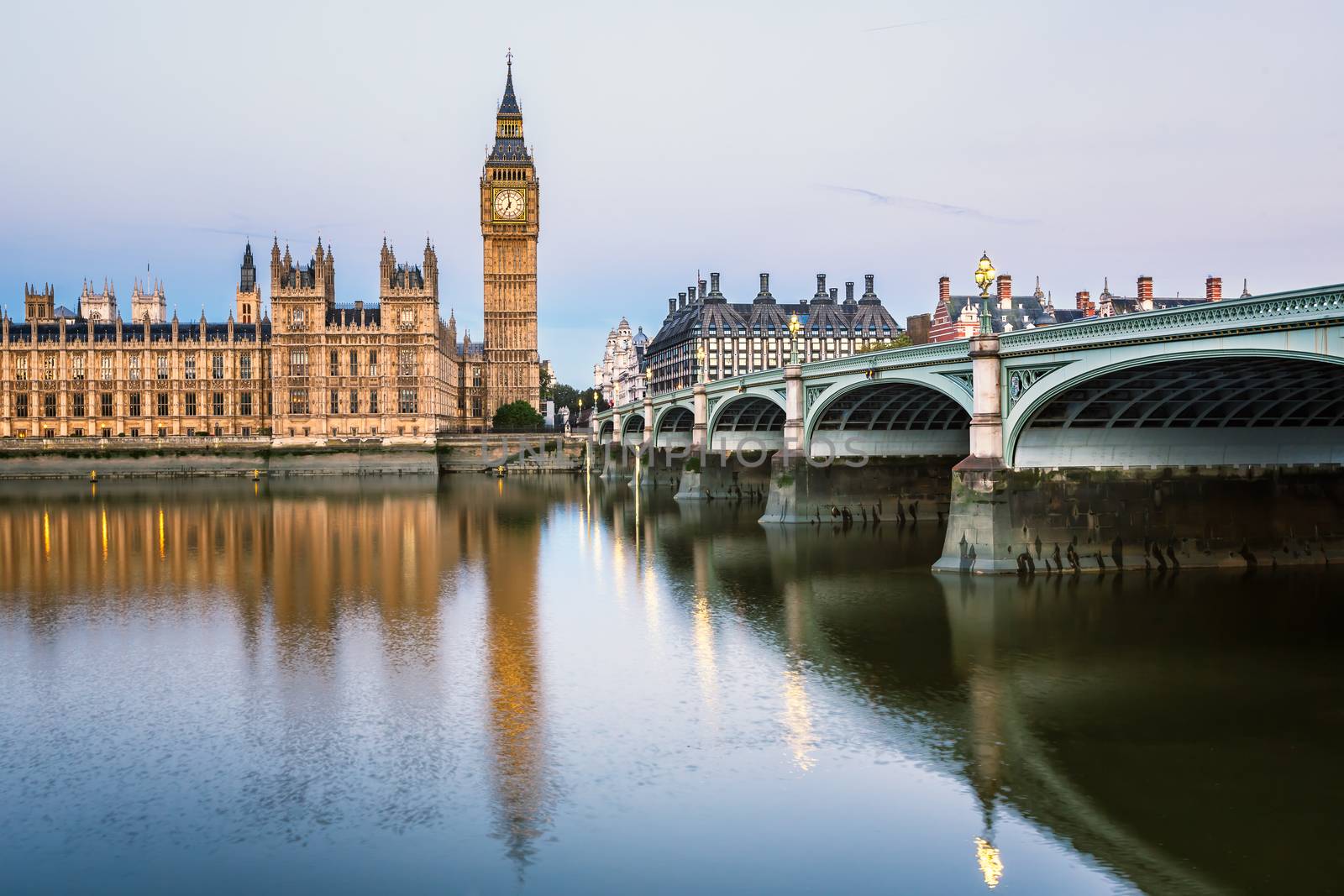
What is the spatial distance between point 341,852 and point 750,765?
21.6 feet

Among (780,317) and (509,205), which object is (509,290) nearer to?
(509,205)

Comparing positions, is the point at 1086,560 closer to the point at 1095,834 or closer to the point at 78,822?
the point at 1095,834

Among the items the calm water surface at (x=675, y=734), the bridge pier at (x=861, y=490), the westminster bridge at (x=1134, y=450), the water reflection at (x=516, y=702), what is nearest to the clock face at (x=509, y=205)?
the bridge pier at (x=861, y=490)

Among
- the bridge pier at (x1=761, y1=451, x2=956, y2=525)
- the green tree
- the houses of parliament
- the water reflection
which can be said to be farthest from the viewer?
the green tree

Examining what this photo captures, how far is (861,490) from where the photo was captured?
54.1 meters

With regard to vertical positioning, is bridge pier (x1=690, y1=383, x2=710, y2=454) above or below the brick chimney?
below

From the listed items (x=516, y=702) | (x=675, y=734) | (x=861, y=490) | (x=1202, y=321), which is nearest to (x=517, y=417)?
(x=861, y=490)

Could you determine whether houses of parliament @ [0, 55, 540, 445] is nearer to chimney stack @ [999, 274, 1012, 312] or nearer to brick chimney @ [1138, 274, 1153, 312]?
chimney stack @ [999, 274, 1012, 312]

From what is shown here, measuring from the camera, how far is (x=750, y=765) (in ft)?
56.2

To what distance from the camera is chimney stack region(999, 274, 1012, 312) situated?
362 feet

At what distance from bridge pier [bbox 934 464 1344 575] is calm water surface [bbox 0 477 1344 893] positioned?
4.39 ft

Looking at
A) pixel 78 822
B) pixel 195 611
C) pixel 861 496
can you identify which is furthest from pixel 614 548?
pixel 78 822

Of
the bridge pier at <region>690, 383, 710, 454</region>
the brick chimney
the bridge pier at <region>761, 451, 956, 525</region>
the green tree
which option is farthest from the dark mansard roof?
the bridge pier at <region>761, 451, 956, 525</region>

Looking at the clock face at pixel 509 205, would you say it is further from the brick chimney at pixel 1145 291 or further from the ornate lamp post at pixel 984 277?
the ornate lamp post at pixel 984 277
